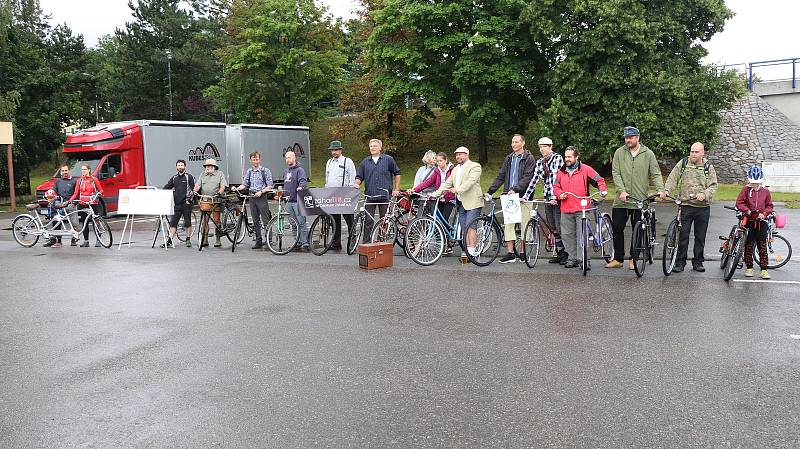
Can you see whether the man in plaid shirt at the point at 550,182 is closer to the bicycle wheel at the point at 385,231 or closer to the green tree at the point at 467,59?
the bicycle wheel at the point at 385,231

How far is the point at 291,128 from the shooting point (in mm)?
29406

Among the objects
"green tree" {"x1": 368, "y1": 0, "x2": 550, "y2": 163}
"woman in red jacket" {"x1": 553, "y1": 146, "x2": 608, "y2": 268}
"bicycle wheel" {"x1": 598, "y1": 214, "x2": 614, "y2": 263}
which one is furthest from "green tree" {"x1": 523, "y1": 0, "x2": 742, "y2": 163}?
"woman in red jacket" {"x1": 553, "y1": 146, "x2": 608, "y2": 268}

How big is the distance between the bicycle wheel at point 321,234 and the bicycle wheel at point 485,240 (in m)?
2.97

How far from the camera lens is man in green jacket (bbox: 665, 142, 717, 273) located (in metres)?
9.41

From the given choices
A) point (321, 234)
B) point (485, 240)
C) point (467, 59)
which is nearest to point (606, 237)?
point (485, 240)

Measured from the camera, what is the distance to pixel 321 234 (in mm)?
12422

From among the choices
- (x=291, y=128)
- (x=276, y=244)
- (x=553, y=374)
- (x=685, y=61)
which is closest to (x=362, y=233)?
(x=276, y=244)

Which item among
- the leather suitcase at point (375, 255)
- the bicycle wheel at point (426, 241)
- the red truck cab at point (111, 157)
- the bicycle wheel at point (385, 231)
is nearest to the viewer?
the leather suitcase at point (375, 255)

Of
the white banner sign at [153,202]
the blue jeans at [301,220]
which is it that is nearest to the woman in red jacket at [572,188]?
the blue jeans at [301,220]

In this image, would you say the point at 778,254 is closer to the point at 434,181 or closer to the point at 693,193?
the point at 693,193

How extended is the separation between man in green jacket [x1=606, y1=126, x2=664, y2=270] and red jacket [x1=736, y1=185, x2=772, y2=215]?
1073 mm

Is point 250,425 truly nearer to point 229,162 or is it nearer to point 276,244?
point 276,244

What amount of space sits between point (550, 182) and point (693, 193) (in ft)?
6.90

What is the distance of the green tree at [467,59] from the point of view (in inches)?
1309
